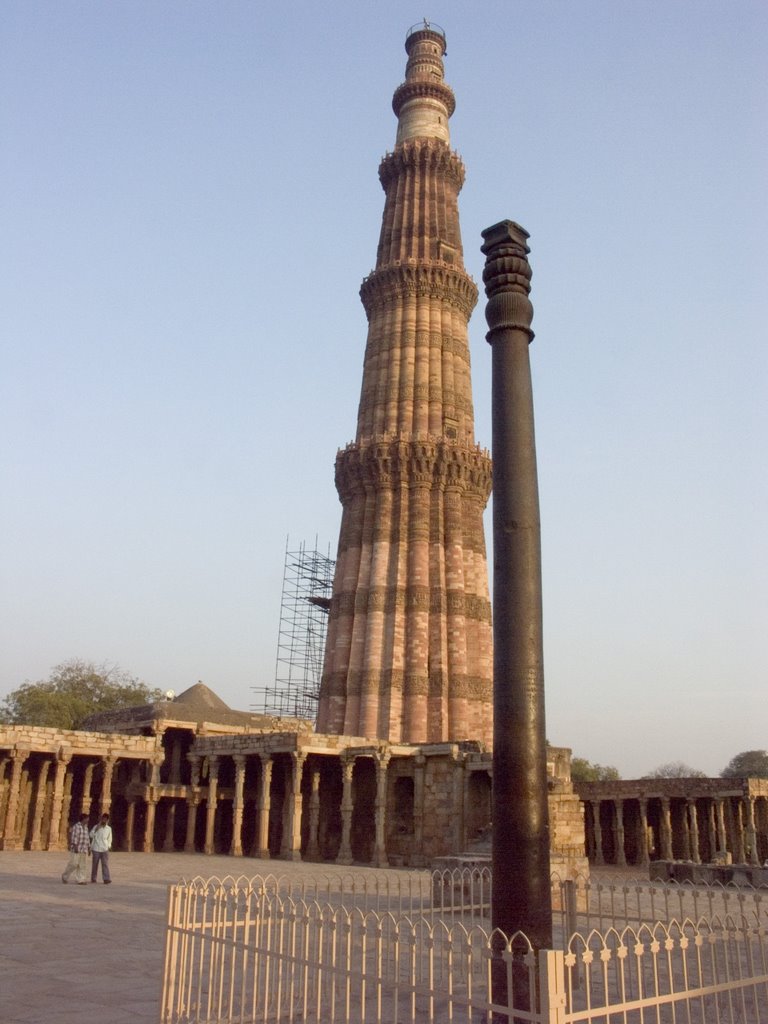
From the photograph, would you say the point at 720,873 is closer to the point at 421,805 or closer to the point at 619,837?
the point at 421,805

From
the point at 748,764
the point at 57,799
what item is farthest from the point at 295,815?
the point at 748,764

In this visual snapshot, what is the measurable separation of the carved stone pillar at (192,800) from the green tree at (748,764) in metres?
57.6

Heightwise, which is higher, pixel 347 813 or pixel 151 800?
pixel 151 800

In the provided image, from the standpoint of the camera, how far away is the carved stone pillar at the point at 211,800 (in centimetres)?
2969

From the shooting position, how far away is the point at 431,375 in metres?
37.8

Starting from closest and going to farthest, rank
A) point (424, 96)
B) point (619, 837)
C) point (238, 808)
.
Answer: point (238, 808)
point (619, 837)
point (424, 96)

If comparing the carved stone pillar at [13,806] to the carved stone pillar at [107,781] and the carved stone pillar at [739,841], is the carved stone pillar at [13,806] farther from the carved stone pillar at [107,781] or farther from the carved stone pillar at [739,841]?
the carved stone pillar at [739,841]

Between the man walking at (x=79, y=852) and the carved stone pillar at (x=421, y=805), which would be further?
the carved stone pillar at (x=421, y=805)

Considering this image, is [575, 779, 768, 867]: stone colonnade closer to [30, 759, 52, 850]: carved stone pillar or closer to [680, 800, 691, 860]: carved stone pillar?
[680, 800, 691, 860]: carved stone pillar

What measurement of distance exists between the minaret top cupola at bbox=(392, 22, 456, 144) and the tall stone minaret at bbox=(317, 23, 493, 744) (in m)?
0.24

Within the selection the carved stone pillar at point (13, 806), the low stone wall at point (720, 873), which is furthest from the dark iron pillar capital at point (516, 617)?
the carved stone pillar at point (13, 806)

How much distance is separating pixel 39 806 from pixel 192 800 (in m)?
4.91

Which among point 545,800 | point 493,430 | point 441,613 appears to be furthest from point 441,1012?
point 441,613

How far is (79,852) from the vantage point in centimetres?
1608
